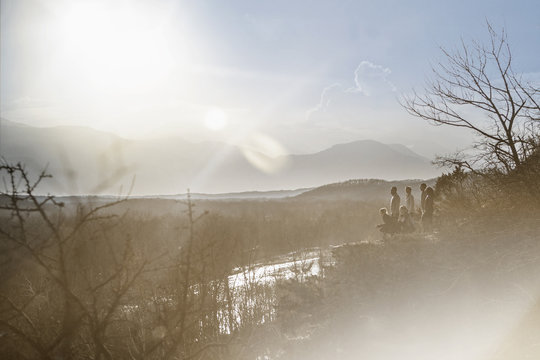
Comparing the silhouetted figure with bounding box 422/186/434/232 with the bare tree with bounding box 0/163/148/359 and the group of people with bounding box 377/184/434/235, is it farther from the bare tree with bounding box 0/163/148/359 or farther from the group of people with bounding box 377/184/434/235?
the bare tree with bounding box 0/163/148/359

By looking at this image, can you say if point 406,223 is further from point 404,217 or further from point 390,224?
point 390,224

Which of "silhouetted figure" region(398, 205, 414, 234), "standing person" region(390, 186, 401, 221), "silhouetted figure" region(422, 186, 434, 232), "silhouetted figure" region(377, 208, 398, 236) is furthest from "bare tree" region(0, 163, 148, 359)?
"silhouetted figure" region(422, 186, 434, 232)

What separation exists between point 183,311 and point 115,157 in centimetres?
151

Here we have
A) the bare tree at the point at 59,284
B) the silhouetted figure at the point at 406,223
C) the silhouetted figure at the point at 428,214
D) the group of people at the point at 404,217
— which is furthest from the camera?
the silhouetted figure at the point at 406,223

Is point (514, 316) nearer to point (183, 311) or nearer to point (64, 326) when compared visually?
point (183, 311)

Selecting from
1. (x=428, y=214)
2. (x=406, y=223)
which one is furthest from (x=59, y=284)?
(x=428, y=214)

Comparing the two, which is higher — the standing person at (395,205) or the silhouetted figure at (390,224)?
the standing person at (395,205)

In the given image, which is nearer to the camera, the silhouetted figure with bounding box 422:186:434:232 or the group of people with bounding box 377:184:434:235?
the silhouetted figure with bounding box 422:186:434:232

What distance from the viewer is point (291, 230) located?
22141mm

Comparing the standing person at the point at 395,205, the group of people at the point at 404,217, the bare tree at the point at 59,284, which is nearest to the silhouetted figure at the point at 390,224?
the group of people at the point at 404,217

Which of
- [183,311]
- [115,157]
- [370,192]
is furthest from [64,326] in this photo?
[370,192]

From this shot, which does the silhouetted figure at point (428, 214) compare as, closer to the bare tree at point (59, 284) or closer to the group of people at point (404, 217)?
the group of people at point (404, 217)

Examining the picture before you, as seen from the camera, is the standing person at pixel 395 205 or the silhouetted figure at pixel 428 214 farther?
the standing person at pixel 395 205

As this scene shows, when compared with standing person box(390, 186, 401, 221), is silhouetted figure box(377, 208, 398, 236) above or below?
below
